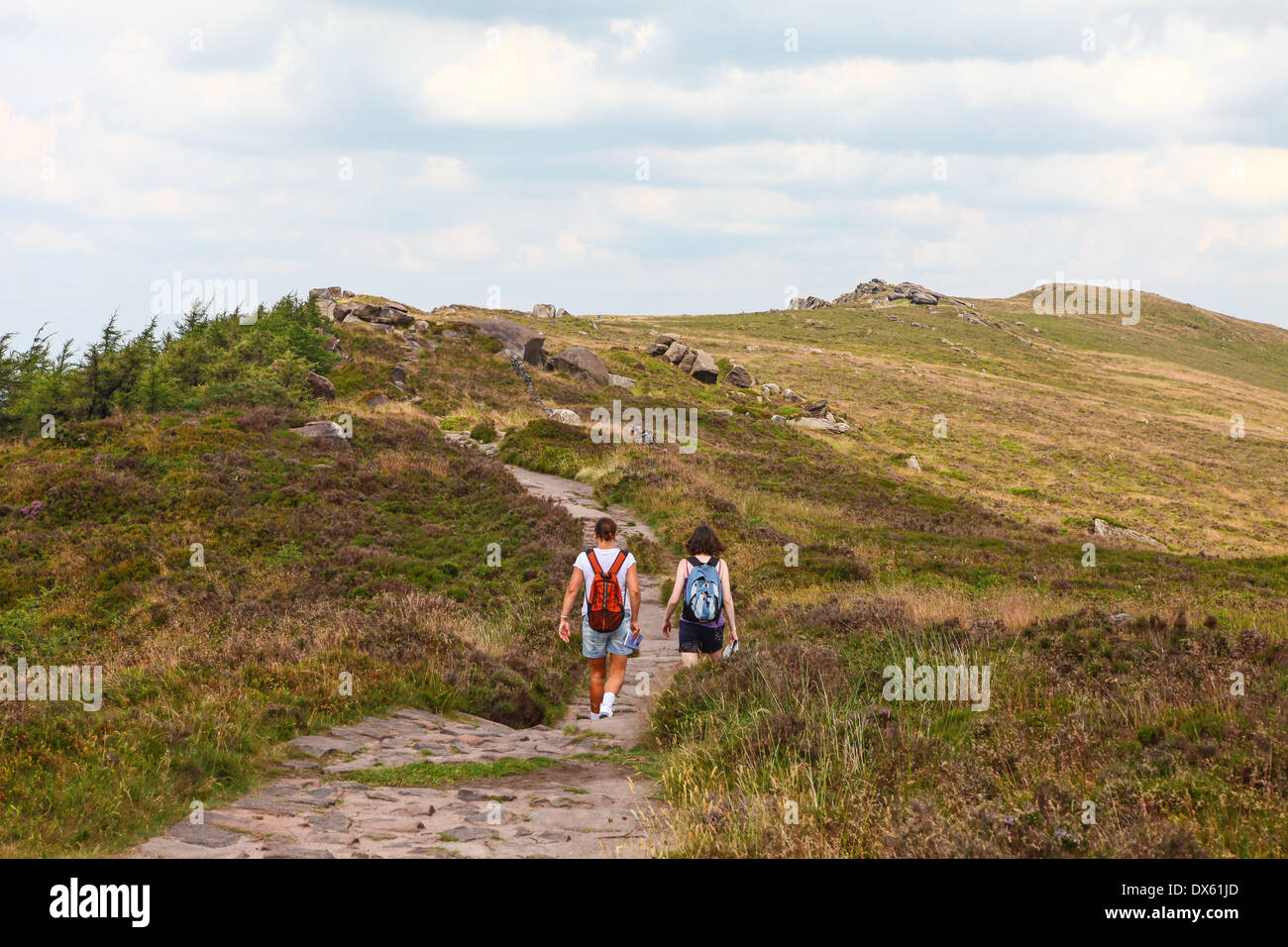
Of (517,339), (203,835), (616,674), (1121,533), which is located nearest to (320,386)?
(517,339)

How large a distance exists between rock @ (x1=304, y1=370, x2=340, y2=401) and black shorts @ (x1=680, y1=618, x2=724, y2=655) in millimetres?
29933

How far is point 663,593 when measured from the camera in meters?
15.8

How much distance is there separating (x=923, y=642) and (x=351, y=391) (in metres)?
33.7

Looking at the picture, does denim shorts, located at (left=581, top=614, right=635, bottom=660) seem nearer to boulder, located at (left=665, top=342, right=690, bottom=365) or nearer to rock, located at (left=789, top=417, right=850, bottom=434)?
rock, located at (left=789, top=417, right=850, bottom=434)

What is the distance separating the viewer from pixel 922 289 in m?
142

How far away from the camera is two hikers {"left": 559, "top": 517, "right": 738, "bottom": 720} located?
29.9 feet

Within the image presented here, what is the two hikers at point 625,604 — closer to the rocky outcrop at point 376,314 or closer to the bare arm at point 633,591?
the bare arm at point 633,591

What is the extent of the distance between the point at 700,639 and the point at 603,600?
123 cm

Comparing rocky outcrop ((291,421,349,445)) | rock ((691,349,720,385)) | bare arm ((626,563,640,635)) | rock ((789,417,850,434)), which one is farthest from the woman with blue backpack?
rock ((691,349,720,385))

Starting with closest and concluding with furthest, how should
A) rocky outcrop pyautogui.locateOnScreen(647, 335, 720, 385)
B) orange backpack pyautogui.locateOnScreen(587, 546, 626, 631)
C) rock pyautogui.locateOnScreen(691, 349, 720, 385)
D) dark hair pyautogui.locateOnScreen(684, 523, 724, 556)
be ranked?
orange backpack pyautogui.locateOnScreen(587, 546, 626, 631) < dark hair pyautogui.locateOnScreen(684, 523, 724, 556) < rock pyautogui.locateOnScreen(691, 349, 720, 385) < rocky outcrop pyautogui.locateOnScreen(647, 335, 720, 385)

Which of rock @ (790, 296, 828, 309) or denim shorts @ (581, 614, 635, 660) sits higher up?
rock @ (790, 296, 828, 309)

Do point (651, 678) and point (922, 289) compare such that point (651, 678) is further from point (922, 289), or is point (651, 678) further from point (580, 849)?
point (922, 289)

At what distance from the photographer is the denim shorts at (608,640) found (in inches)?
364
